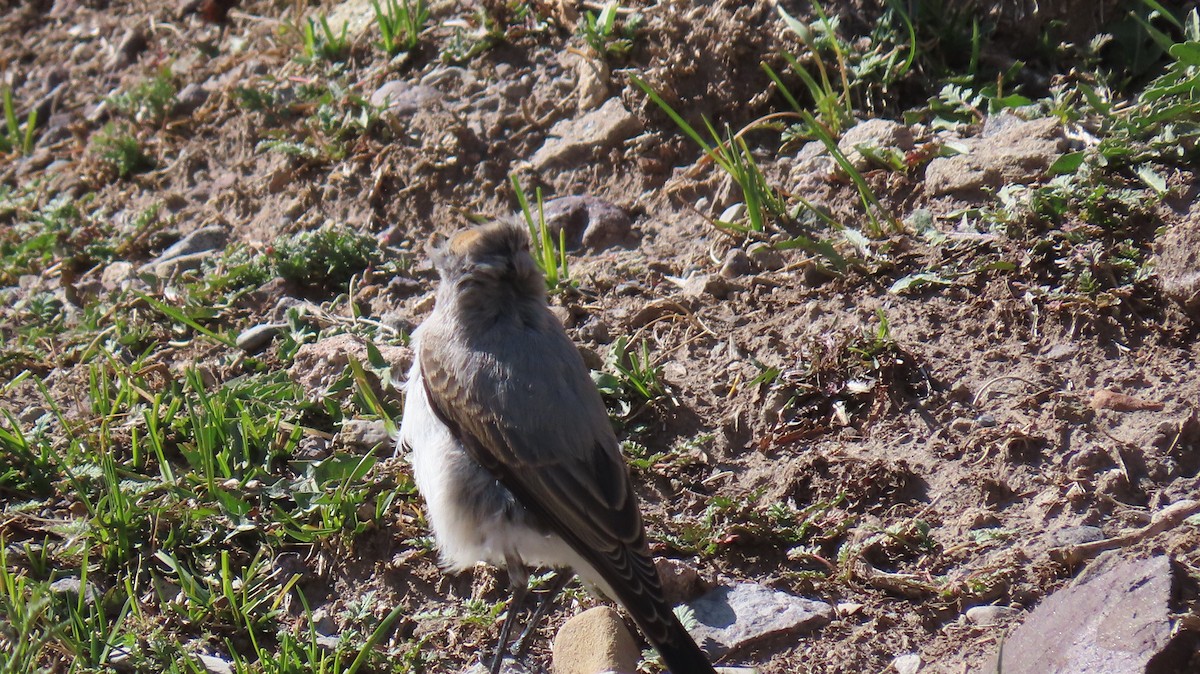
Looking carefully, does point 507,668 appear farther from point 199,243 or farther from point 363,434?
point 199,243

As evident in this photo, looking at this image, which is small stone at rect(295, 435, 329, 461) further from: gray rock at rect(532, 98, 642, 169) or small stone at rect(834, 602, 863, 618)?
small stone at rect(834, 602, 863, 618)

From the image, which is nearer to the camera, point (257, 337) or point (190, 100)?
point (257, 337)

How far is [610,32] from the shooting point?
7.21m

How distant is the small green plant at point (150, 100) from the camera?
8183 millimetres

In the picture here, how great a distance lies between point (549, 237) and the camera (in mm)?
6441

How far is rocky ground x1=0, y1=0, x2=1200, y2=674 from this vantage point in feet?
14.9

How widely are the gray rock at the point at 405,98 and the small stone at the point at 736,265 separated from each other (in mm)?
2432

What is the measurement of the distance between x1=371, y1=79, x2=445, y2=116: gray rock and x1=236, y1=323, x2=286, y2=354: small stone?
5.87 ft

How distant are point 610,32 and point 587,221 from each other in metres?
1.32

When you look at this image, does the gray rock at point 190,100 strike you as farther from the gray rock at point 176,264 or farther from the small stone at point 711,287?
the small stone at point 711,287

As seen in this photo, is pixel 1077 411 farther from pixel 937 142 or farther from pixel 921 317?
pixel 937 142

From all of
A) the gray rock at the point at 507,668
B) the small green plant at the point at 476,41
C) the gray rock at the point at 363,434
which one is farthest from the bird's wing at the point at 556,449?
the small green plant at the point at 476,41

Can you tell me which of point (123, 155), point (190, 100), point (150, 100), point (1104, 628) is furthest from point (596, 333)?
point (150, 100)

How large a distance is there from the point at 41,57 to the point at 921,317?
7.61 m
